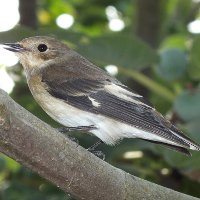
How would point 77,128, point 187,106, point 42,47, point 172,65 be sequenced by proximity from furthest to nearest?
point 172,65, point 42,47, point 187,106, point 77,128

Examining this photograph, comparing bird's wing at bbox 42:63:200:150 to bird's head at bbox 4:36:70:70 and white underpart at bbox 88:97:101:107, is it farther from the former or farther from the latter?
bird's head at bbox 4:36:70:70

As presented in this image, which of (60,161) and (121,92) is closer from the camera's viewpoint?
(60,161)

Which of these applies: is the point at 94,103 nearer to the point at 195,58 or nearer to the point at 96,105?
the point at 96,105

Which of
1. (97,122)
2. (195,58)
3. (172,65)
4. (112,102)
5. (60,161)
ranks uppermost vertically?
(60,161)

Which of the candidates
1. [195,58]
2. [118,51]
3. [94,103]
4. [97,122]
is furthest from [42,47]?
[195,58]

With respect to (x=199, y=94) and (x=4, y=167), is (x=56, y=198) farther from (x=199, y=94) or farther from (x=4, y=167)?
(x=199, y=94)

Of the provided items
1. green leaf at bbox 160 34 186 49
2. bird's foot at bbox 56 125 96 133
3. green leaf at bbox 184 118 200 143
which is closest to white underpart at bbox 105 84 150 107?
bird's foot at bbox 56 125 96 133

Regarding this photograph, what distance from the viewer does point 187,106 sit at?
451 centimetres

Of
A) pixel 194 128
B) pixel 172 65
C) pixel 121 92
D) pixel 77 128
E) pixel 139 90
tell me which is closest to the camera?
pixel 77 128

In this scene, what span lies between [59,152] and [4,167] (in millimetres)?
2315

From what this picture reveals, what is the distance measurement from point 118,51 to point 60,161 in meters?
2.41

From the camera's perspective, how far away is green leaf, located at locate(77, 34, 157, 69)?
15.9ft

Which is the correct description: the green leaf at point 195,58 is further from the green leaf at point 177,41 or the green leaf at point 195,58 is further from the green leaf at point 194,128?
the green leaf at point 177,41

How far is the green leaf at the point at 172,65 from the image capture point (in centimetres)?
504
